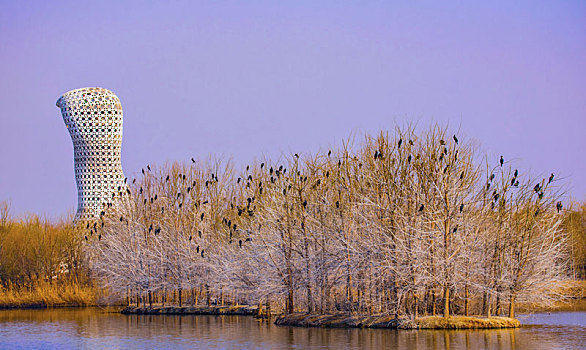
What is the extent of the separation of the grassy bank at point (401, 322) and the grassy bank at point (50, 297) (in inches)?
1086

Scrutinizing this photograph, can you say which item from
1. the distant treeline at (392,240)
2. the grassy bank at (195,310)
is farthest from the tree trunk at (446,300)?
the grassy bank at (195,310)

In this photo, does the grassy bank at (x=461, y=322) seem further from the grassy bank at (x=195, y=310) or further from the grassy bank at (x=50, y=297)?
the grassy bank at (x=50, y=297)

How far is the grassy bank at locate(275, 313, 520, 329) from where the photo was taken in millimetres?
32500

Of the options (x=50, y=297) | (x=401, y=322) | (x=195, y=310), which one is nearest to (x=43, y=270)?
(x=50, y=297)

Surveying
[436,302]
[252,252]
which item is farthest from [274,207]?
[436,302]

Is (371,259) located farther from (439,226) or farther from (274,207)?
(274,207)

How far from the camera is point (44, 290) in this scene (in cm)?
6044

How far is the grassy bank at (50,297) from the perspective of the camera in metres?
60.0

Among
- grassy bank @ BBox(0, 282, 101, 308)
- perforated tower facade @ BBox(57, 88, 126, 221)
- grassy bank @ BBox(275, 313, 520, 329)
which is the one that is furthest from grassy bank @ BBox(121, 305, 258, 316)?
perforated tower facade @ BBox(57, 88, 126, 221)

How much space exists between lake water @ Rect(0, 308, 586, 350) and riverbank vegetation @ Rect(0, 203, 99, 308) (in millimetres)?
14483

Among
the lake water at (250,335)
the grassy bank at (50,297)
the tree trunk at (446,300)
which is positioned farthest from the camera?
the grassy bank at (50,297)

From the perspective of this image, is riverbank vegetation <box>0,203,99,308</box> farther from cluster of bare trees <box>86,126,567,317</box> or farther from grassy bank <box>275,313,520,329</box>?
grassy bank <box>275,313,520,329</box>

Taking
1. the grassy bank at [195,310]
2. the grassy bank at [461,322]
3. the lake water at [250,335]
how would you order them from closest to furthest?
the lake water at [250,335]
the grassy bank at [461,322]
the grassy bank at [195,310]

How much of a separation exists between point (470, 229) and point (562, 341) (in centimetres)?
616
